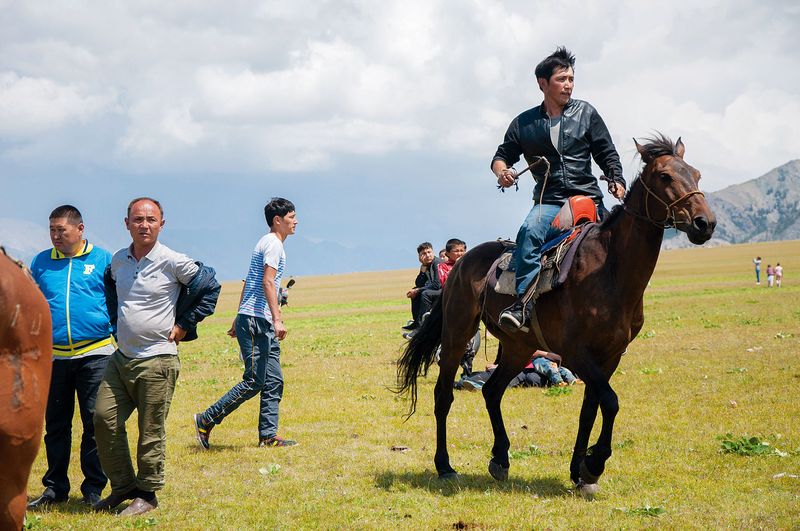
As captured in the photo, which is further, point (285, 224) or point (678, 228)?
point (285, 224)

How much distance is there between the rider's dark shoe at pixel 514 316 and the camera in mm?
7297

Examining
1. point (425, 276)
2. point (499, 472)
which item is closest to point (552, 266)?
point (499, 472)

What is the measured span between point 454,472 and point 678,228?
11.5 feet

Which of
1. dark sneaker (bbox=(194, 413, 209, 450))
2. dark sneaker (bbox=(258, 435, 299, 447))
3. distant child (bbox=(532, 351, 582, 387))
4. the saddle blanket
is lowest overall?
dark sneaker (bbox=(258, 435, 299, 447))

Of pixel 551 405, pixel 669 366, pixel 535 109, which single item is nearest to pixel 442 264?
pixel 551 405

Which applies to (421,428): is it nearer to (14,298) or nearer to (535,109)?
(535,109)

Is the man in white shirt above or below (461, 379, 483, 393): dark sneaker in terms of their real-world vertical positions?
above

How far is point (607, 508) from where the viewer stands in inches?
248

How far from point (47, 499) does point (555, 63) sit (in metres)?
6.84

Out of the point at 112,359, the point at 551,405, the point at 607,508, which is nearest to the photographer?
the point at 607,508

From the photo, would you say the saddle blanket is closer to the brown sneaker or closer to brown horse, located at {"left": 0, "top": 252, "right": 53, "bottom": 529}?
the brown sneaker

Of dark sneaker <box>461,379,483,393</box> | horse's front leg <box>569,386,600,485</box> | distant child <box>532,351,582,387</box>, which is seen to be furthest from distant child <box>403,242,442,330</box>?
horse's front leg <box>569,386,600,485</box>

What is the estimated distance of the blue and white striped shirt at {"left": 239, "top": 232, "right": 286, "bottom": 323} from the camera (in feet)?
30.2

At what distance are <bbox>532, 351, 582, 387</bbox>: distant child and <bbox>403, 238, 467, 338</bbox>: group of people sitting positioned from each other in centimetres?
236
